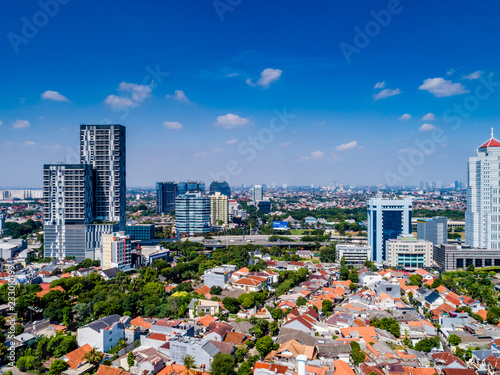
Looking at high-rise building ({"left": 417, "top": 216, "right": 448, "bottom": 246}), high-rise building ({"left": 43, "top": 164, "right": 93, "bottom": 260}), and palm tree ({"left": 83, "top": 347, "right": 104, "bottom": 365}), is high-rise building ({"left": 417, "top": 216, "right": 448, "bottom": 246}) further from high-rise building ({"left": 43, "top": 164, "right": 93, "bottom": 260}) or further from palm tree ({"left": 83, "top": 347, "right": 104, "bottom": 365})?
palm tree ({"left": 83, "top": 347, "right": 104, "bottom": 365})

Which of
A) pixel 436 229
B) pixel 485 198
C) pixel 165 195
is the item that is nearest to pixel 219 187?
pixel 165 195

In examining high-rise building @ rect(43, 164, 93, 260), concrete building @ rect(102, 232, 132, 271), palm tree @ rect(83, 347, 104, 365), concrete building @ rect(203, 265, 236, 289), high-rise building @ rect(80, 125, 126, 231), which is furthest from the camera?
high-rise building @ rect(80, 125, 126, 231)

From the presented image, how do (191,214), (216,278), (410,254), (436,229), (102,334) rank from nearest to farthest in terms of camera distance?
(102,334)
(216,278)
(410,254)
(436,229)
(191,214)

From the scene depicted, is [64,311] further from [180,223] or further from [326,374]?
[180,223]

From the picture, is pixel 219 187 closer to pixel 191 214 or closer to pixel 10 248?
pixel 191 214

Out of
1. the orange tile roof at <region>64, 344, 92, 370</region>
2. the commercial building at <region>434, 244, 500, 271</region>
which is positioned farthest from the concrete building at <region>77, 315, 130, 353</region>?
the commercial building at <region>434, 244, 500, 271</region>

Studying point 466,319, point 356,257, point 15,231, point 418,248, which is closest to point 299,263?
point 356,257
